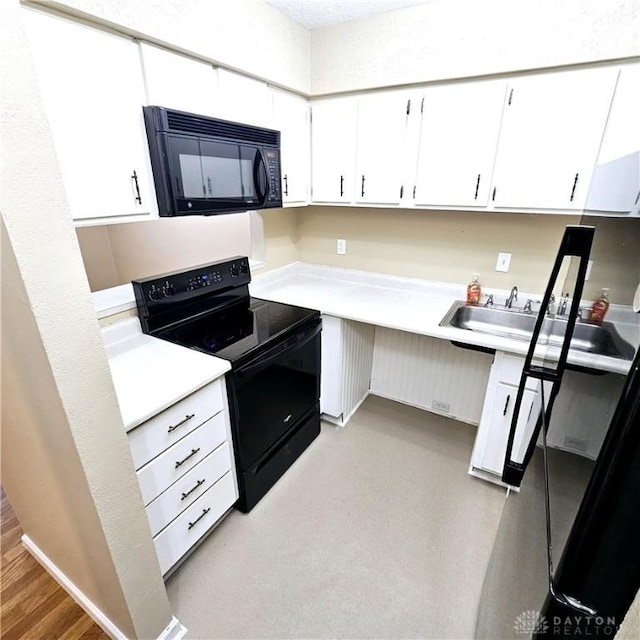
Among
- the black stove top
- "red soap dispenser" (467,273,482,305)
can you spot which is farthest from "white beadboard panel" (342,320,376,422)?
"red soap dispenser" (467,273,482,305)

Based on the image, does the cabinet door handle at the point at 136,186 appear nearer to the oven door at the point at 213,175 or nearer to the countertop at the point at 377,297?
the oven door at the point at 213,175

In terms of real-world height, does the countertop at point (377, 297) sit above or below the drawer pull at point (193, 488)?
above

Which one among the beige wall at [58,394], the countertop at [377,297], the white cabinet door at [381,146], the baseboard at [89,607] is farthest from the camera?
the white cabinet door at [381,146]

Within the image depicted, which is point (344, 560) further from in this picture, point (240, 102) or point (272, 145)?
point (240, 102)

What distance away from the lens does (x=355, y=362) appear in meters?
2.42

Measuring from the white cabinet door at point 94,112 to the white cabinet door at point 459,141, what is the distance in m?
1.38

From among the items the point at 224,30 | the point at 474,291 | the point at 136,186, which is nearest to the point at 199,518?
the point at 136,186

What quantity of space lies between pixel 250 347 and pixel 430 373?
146 centimetres

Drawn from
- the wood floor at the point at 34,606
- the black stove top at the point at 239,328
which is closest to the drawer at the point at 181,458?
the black stove top at the point at 239,328

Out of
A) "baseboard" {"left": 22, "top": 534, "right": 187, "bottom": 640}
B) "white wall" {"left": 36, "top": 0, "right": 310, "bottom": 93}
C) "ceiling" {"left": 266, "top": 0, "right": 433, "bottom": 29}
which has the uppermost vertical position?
"ceiling" {"left": 266, "top": 0, "right": 433, "bottom": 29}

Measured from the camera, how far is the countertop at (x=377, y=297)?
5.90 ft

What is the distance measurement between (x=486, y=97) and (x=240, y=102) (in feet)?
3.95

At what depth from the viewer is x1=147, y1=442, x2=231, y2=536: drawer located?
4.33 ft

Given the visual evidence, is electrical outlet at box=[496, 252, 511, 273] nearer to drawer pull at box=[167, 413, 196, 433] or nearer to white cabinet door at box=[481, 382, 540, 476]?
white cabinet door at box=[481, 382, 540, 476]
